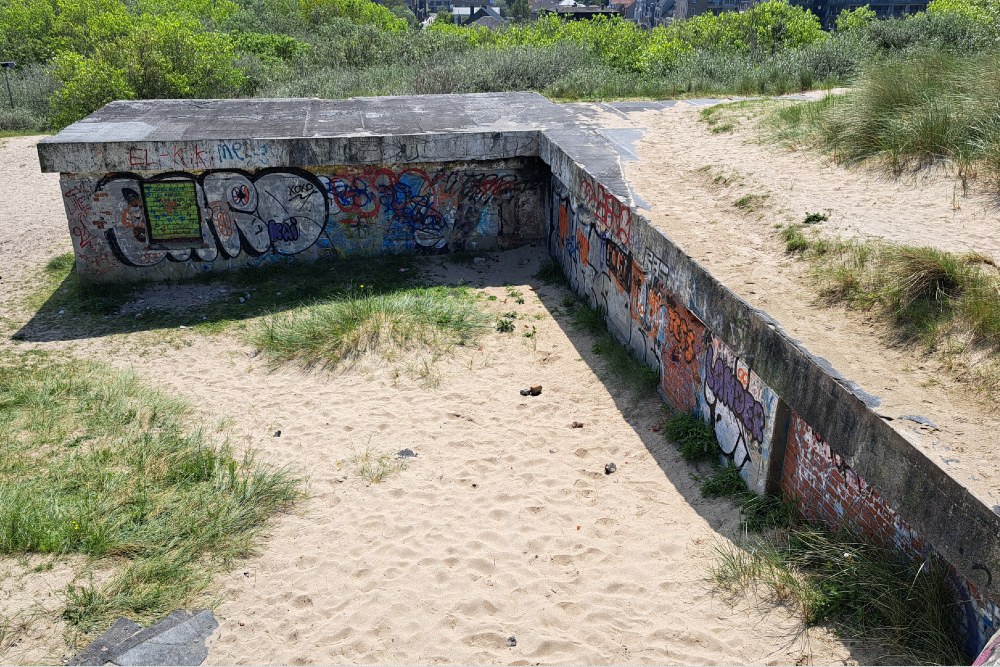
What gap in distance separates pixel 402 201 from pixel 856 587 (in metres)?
8.01

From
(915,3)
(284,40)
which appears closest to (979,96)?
(284,40)

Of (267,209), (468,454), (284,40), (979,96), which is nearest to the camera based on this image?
(468,454)

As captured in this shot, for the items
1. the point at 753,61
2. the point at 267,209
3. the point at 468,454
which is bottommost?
the point at 468,454

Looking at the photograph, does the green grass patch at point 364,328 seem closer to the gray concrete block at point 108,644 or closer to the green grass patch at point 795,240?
the green grass patch at point 795,240

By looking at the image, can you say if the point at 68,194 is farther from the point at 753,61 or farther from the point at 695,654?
the point at 753,61

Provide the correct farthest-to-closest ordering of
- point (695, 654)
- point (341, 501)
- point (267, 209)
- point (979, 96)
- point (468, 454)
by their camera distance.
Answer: point (267, 209) < point (979, 96) < point (468, 454) < point (341, 501) < point (695, 654)

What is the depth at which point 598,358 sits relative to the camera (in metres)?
8.63

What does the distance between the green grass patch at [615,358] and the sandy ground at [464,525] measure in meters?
0.15

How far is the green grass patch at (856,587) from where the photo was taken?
4.24 m

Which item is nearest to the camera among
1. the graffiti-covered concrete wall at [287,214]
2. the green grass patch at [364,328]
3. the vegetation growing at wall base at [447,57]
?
the green grass patch at [364,328]

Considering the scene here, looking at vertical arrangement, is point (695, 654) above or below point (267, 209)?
below

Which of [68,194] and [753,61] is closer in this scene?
[68,194]

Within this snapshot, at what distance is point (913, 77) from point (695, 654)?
7017mm

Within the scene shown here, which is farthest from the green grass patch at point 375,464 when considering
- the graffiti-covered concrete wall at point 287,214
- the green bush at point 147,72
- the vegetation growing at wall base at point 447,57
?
the green bush at point 147,72
